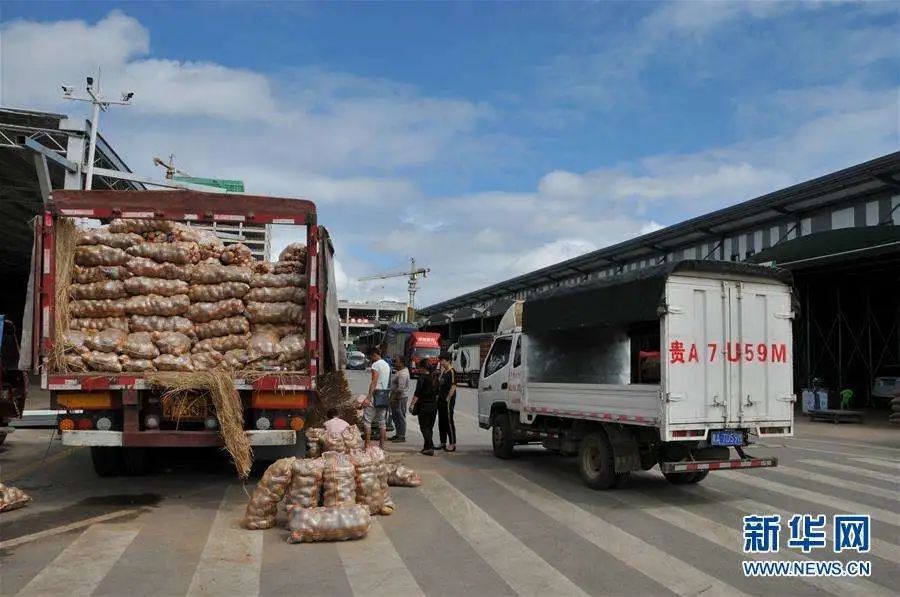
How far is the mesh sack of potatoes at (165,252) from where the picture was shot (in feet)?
27.6

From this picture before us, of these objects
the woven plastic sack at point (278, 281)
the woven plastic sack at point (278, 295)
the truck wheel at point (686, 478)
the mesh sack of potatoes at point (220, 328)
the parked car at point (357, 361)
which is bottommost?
the truck wheel at point (686, 478)

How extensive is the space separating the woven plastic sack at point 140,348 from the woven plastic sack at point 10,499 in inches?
70.8

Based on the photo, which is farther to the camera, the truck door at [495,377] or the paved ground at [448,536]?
the truck door at [495,377]

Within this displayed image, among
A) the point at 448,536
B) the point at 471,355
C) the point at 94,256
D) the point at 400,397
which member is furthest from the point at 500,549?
the point at 471,355

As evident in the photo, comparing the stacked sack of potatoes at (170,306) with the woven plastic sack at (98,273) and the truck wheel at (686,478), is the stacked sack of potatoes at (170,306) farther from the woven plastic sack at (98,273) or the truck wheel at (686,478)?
the truck wheel at (686,478)

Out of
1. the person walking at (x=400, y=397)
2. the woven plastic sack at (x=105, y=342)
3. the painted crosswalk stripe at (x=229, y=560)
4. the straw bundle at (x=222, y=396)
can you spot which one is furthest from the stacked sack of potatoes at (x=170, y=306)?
the person walking at (x=400, y=397)

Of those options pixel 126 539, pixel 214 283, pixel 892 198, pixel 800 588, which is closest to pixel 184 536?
pixel 126 539

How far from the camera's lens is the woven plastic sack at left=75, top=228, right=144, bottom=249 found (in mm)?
8391

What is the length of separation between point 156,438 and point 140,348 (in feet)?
3.55

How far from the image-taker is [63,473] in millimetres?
9453

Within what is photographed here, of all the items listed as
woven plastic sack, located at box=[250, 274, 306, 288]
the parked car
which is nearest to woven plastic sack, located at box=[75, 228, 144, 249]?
woven plastic sack, located at box=[250, 274, 306, 288]

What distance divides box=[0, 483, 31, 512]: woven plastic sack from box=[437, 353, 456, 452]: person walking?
634 cm

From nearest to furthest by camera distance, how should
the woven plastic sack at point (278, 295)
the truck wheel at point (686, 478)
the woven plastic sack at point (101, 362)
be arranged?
1. the woven plastic sack at point (101, 362)
2. the woven plastic sack at point (278, 295)
3. the truck wheel at point (686, 478)

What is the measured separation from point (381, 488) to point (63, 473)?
196 inches
